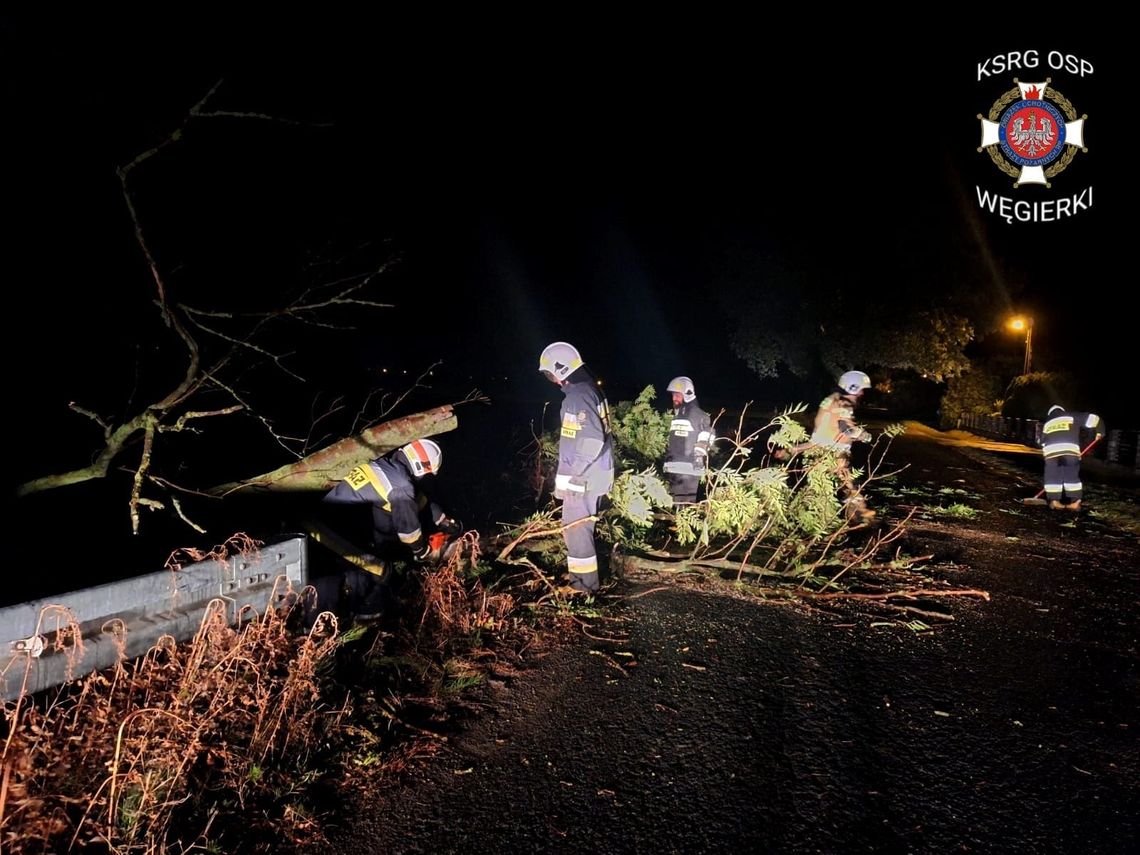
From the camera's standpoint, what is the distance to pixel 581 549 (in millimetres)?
4734

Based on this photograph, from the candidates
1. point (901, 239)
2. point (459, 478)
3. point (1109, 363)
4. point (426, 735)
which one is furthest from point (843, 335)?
point (426, 735)

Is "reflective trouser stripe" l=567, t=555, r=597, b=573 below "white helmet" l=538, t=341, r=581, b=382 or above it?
below

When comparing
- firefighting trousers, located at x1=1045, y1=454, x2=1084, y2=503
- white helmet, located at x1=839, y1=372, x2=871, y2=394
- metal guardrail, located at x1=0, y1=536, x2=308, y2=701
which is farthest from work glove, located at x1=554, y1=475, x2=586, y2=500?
firefighting trousers, located at x1=1045, y1=454, x2=1084, y2=503

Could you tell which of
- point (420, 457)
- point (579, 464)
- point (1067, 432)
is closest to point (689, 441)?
point (579, 464)

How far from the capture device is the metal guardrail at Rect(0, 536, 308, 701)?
2355mm

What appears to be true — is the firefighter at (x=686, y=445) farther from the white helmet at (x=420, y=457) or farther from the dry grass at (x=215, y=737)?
the dry grass at (x=215, y=737)

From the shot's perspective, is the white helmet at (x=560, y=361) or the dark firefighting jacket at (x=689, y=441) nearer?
the white helmet at (x=560, y=361)

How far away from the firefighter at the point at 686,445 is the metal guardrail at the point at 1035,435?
4.96 m

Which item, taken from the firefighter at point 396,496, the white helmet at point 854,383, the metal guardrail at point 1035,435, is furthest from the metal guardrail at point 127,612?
the metal guardrail at point 1035,435

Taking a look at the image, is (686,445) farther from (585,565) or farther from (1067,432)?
(1067,432)

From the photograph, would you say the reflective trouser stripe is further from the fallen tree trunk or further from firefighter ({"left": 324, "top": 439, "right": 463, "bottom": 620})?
the fallen tree trunk

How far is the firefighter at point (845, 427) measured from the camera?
6.98 meters

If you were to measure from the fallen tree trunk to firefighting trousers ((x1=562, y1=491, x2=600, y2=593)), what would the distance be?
4.30ft

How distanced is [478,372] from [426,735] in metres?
35.7
